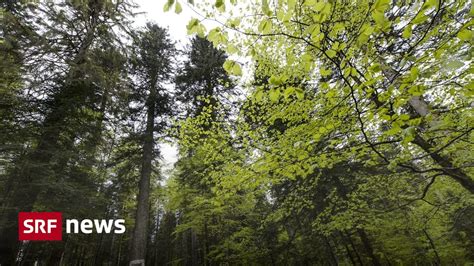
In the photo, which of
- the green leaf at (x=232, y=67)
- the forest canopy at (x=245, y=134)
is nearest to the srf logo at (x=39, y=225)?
the forest canopy at (x=245, y=134)

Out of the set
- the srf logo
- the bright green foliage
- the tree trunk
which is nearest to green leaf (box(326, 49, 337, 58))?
the bright green foliage

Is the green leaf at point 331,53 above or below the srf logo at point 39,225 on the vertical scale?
below

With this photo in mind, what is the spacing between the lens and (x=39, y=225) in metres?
8.95

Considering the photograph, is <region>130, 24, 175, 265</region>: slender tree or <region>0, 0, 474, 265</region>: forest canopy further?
<region>130, 24, 175, 265</region>: slender tree

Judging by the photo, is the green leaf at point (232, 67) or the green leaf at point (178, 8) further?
the green leaf at point (232, 67)

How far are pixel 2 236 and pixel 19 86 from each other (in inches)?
214

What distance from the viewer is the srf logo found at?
317 inches

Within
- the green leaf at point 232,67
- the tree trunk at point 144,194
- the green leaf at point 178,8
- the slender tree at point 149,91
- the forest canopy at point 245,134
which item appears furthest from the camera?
the slender tree at point 149,91

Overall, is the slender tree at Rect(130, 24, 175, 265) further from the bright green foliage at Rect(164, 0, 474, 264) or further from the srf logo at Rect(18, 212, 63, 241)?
the bright green foliage at Rect(164, 0, 474, 264)

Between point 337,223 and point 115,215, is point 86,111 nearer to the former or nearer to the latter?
point 337,223

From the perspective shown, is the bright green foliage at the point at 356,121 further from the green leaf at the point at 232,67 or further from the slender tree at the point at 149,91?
the slender tree at the point at 149,91

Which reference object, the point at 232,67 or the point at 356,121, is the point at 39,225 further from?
the point at 356,121

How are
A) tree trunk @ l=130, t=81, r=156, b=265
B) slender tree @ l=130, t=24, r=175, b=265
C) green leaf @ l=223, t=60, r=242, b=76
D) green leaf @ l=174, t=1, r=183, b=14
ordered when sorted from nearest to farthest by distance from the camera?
green leaf @ l=174, t=1, r=183, b=14
green leaf @ l=223, t=60, r=242, b=76
tree trunk @ l=130, t=81, r=156, b=265
slender tree @ l=130, t=24, r=175, b=265

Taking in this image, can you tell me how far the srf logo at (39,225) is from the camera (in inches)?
317
